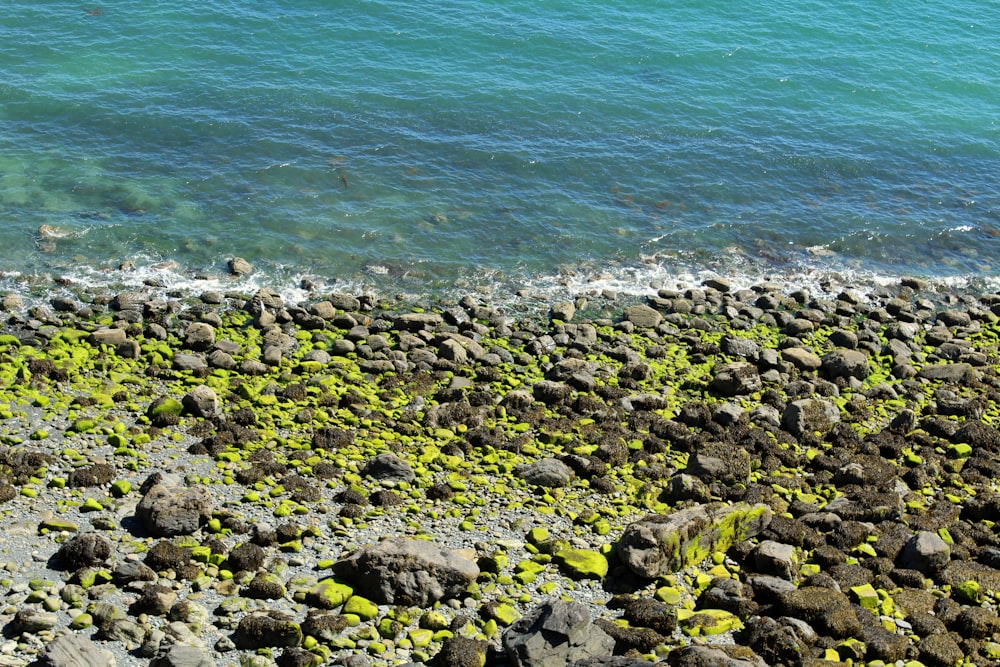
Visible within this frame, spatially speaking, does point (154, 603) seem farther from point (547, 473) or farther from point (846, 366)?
point (846, 366)

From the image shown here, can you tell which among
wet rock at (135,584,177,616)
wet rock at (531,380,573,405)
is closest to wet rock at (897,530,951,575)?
wet rock at (531,380,573,405)

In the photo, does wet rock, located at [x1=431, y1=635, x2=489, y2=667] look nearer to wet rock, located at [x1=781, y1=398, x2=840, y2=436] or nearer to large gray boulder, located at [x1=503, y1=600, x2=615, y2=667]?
large gray boulder, located at [x1=503, y1=600, x2=615, y2=667]

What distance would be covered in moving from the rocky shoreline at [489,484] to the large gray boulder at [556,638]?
7 centimetres

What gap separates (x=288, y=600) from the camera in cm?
2377

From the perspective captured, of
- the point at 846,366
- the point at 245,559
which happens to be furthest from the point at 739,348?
the point at 245,559

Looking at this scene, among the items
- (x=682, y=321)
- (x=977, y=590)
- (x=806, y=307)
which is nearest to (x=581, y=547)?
(x=977, y=590)

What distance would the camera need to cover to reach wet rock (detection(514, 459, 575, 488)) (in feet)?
96.3

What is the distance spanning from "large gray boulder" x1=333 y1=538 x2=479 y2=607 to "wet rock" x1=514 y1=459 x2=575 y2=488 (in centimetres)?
523

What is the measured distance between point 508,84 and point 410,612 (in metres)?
47.4

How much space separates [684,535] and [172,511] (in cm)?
1336

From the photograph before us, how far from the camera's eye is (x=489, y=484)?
29.3m

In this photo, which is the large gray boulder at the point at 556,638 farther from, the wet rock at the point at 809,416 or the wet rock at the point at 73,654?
the wet rock at the point at 809,416

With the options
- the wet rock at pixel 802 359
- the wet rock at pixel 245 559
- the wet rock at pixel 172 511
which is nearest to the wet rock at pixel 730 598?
the wet rock at pixel 245 559

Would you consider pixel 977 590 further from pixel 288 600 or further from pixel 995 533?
pixel 288 600
